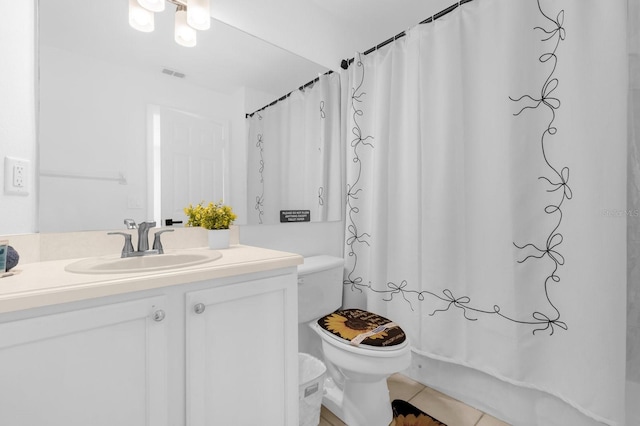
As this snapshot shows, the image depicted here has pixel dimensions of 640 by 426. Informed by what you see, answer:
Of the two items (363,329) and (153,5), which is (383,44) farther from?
(363,329)

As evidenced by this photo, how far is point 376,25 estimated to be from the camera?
2170 mm

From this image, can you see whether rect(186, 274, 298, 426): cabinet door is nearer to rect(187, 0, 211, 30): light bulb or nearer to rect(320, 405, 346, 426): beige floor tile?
rect(320, 405, 346, 426): beige floor tile

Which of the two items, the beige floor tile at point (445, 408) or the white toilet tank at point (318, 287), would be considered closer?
the beige floor tile at point (445, 408)

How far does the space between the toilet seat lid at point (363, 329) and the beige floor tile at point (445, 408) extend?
0.52 metres

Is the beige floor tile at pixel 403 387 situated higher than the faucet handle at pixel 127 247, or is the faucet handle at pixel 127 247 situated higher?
the faucet handle at pixel 127 247

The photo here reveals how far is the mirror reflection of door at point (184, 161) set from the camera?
4.31ft

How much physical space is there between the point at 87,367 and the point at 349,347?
94 centimetres

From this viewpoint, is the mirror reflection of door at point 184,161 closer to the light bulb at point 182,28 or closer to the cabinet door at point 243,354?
the light bulb at point 182,28

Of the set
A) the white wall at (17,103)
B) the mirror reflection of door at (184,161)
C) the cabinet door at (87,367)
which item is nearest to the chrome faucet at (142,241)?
the mirror reflection of door at (184,161)

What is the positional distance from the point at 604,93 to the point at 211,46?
1773 mm

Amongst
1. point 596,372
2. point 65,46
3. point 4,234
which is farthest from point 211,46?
point 596,372

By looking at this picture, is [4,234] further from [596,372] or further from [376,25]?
[376,25]

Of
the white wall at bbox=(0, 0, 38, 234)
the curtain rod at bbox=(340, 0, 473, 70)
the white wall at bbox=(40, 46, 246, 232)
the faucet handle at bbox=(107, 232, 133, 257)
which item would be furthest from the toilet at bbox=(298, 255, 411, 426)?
the curtain rod at bbox=(340, 0, 473, 70)

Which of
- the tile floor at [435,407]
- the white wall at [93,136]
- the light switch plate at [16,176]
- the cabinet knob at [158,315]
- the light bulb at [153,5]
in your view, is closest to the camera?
the cabinet knob at [158,315]
